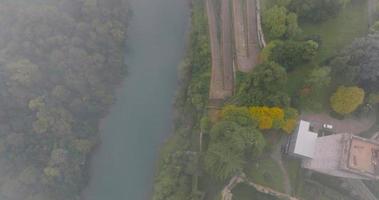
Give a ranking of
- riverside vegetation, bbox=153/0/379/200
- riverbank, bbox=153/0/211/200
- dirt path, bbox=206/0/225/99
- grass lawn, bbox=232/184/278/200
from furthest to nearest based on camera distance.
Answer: dirt path, bbox=206/0/225/99, riverbank, bbox=153/0/211/200, grass lawn, bbox=232/184/278/200, riverside vegetation, bbox=153/0/379/200

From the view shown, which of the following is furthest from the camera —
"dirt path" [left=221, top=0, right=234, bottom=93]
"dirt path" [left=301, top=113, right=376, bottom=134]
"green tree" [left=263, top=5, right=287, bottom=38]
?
"dirt path" [left=221, top=0, right=234, bottom=93]

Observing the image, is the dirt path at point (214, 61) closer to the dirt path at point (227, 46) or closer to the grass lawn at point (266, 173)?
the dirt path at point (227, 46)

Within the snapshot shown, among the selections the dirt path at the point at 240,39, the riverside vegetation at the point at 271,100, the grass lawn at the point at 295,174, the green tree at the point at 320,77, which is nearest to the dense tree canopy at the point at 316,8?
the riverside vegetation at the point at 271,100

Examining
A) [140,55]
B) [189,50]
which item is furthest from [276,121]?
[140,55]

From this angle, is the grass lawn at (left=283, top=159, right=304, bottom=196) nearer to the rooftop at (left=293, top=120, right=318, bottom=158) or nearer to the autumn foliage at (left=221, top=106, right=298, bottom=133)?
the rooftop at (left=293, top=120, right=318, bottom=158)

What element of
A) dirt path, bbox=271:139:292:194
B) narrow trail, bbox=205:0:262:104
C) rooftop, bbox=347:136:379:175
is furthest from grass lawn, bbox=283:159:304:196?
narrow trail, bbox=205:0:262:104

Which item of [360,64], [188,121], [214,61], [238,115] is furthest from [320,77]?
[188,121]

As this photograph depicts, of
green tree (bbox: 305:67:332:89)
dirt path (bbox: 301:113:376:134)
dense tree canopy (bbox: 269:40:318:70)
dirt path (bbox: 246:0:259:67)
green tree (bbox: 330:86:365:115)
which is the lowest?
dirt path (bbox: 301:113:376:134)
